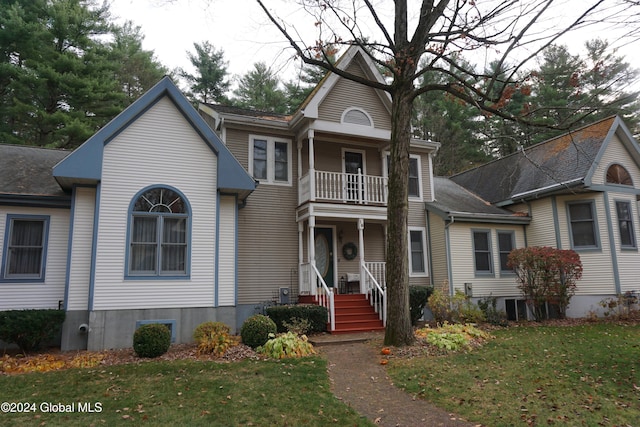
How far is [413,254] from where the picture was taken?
16141mm

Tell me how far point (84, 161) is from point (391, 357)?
8.53 meters

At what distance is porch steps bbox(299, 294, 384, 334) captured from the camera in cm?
1181

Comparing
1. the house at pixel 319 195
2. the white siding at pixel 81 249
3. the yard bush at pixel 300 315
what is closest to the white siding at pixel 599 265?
the house at pixel 319 195

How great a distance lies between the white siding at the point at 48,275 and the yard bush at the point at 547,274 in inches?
548

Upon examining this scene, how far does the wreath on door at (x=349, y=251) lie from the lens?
1516 cm

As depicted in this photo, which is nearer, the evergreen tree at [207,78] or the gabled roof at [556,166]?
the gabled roof at [556,166]

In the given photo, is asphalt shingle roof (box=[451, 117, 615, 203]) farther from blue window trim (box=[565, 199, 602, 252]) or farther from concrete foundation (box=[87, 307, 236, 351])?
concrete foundation (box=[87, 307, 236, 351])

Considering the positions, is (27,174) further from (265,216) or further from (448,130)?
(448,130)

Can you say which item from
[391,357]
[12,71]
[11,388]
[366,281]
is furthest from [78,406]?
[12,71]

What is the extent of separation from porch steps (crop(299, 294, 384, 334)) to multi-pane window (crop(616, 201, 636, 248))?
398 inches

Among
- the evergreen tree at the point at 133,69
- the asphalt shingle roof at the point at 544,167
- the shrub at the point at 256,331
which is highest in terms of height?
the evergreen tree at the point at 133,69

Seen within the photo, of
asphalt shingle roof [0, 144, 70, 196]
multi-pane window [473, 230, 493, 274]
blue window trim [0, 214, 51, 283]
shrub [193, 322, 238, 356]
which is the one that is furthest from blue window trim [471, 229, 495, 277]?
blue window trim [0, 214, 51, 283]

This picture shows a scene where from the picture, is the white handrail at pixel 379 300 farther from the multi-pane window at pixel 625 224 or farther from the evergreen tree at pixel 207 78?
the evergreen tree at pixel 207 78

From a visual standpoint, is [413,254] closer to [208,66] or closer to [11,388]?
[11,388]
